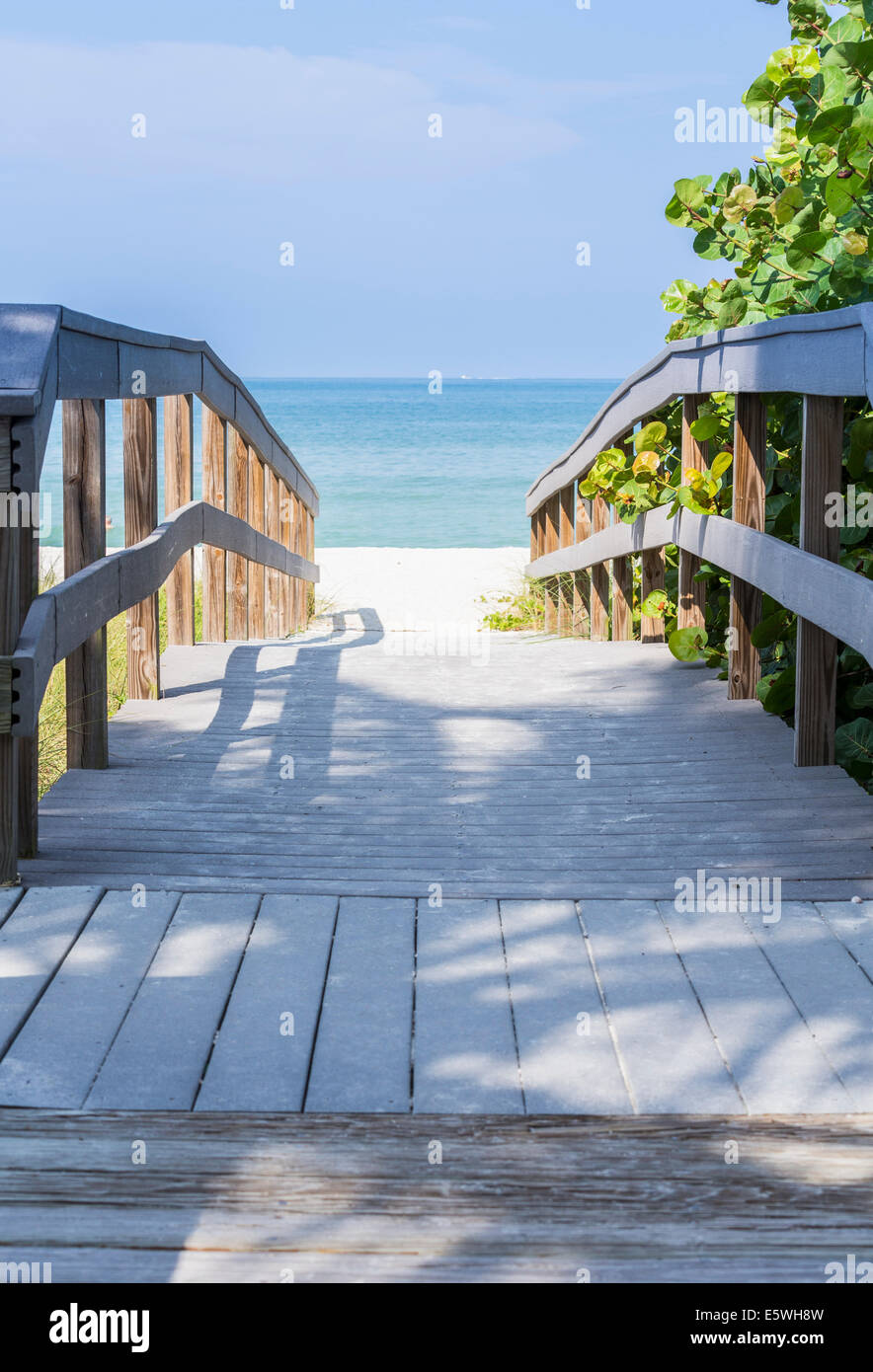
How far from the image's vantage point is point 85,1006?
207 centimetres

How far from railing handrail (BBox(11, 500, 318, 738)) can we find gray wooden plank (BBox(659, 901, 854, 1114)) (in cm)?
120

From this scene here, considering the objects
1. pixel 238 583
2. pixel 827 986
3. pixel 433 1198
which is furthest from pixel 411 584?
pixel 433 1198

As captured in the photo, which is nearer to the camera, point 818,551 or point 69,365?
point 69,365

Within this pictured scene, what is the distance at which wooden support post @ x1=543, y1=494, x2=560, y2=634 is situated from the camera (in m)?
9.55

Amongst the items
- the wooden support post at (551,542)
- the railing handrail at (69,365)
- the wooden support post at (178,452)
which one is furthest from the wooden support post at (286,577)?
the railing handrail at (69,365)

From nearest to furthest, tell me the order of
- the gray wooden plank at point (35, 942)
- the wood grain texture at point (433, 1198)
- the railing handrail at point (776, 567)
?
the wood grain texture at point (433, 1198)
the gray wooden plank at point (35, 942)
the railing handrail at point (776, 567)

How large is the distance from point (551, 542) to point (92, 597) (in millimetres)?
6808

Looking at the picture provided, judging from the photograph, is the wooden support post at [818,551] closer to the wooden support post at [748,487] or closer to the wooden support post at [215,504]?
the wooden support post at [748,487]

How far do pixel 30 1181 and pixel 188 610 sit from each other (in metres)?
3.92

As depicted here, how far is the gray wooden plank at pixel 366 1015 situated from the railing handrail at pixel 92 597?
0.69m

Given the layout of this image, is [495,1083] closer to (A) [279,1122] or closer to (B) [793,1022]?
(A) [279,1122]

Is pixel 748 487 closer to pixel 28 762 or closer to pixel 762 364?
pixel 762 364

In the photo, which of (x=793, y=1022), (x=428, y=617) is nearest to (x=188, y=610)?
(x=793, y=1022)

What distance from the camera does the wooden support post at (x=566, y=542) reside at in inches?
344
